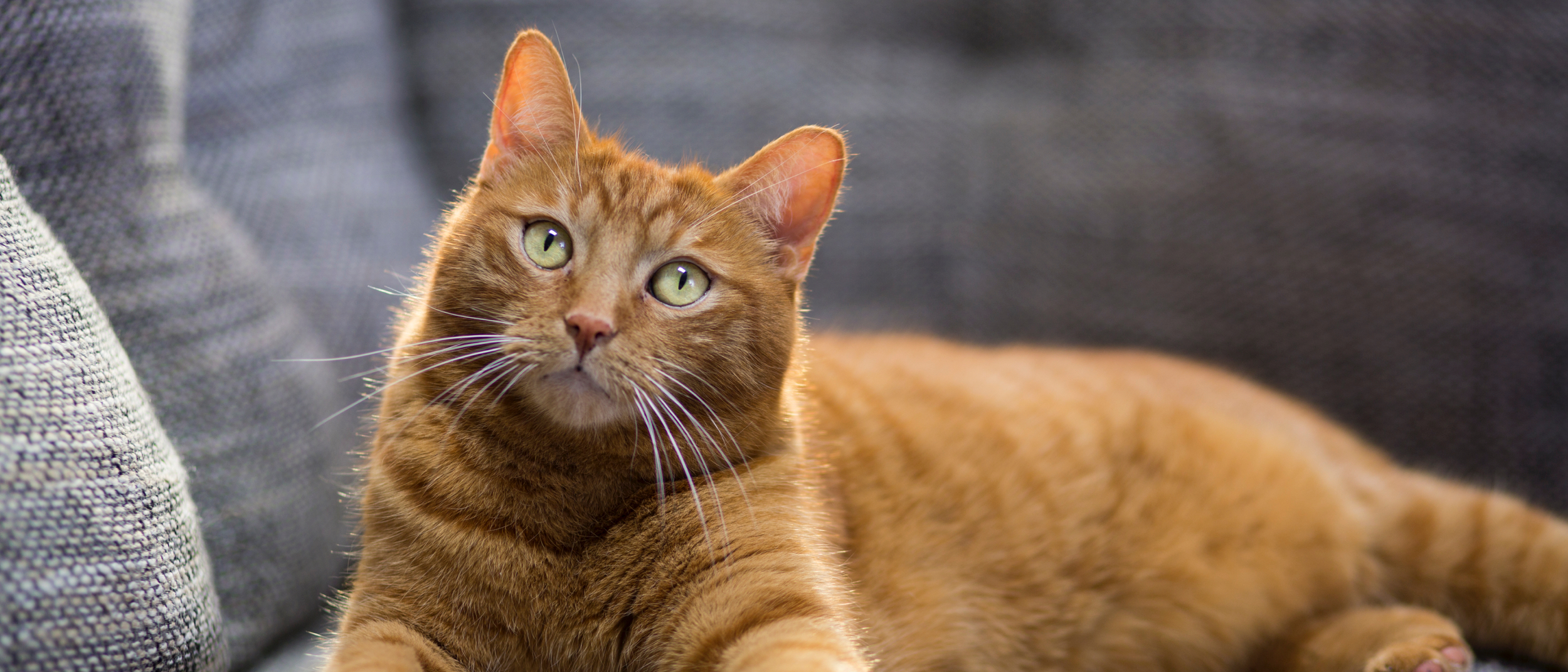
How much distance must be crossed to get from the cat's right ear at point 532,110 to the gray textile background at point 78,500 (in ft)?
1.73

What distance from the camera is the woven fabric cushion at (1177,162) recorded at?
2.16m

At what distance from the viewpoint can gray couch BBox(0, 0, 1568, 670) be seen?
158cm

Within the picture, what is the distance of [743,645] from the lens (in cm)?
109

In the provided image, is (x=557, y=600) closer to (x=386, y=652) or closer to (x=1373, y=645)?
(x=386, y=652)

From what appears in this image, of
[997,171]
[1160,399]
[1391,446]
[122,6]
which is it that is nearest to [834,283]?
[997,171]

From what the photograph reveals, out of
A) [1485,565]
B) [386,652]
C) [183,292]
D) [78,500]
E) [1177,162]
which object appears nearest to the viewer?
[78,500]

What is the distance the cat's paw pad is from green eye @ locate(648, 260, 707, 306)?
3.83 ft

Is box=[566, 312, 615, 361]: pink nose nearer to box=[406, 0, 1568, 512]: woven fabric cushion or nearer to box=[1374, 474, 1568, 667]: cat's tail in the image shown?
box=[406, 0, 1568, 512]: woven fabric cushion

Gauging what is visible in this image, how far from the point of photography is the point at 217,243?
1.62 meters

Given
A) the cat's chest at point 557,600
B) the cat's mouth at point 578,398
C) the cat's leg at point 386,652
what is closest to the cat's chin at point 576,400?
the cat's mouth at point 578,398

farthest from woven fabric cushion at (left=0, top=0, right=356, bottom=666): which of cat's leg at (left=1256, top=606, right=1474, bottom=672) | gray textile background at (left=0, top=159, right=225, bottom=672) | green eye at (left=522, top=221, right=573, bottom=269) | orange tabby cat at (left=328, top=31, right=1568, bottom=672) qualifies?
cat's leg at (left=1256, top=606, right=1474, bottom=672)

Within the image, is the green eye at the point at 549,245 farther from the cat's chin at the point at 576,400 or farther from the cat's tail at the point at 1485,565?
the cat's tail at the point at 1485,565

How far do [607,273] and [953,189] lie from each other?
56.7 inches

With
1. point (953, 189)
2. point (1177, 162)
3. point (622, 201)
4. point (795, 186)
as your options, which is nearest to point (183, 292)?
point (622, 201)
